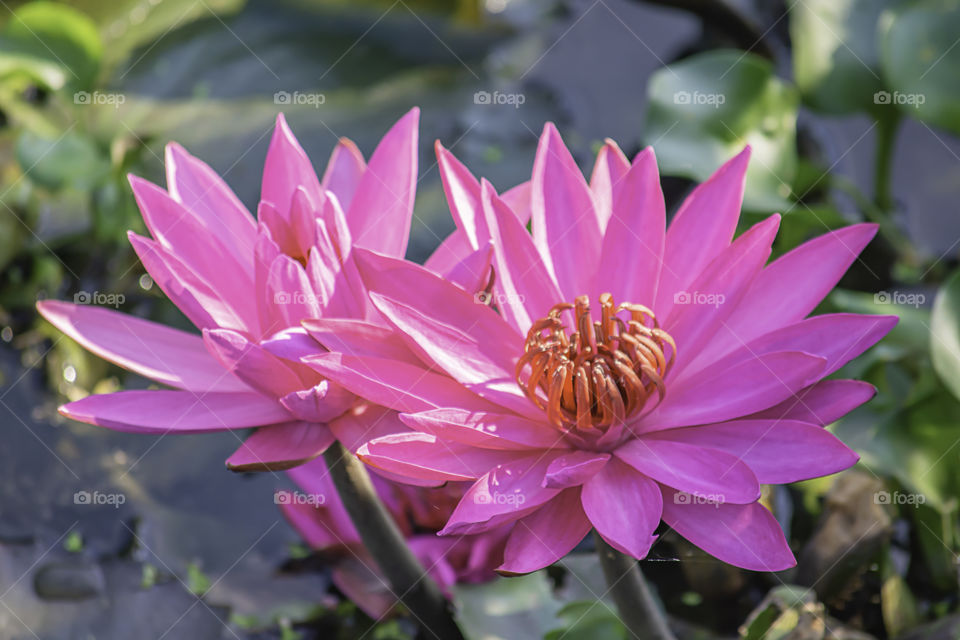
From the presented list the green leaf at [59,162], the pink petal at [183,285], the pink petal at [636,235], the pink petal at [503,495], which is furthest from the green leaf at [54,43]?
the pink petal at [503,495]

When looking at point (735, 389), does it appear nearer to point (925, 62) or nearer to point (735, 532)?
point (735, 532)

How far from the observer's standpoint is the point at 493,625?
1.55 metres

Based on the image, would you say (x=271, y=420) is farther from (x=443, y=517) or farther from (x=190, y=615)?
(x=190, y=615)

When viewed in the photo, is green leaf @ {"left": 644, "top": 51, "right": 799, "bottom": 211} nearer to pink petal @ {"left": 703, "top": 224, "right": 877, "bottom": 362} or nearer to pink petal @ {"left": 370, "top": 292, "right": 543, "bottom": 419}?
pink petal @ {"left": 703, "top": 224, "right": 877, "bottom": 362}

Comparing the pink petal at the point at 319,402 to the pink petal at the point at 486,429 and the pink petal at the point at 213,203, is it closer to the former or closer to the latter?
the pink petal at the point at 486,429

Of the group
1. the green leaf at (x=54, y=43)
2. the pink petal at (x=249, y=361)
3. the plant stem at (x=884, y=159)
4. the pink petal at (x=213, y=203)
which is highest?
the green leaf at (x=54, y=43)

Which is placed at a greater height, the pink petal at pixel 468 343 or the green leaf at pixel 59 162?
the green leaf at pixel 59 162

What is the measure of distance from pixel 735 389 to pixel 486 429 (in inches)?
13.3

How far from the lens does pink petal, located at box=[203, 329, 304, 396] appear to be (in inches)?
40.7

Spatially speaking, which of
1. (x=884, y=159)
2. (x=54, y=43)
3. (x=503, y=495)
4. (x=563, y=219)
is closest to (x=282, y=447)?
(x=503, y=495)

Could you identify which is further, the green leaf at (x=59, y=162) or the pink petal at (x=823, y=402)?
the green leaf at (x=59, y=162)

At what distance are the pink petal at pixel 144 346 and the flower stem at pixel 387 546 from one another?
20 cm

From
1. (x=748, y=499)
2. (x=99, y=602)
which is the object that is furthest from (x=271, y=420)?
(x=99, y=602)

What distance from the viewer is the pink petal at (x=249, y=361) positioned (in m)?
1.03
